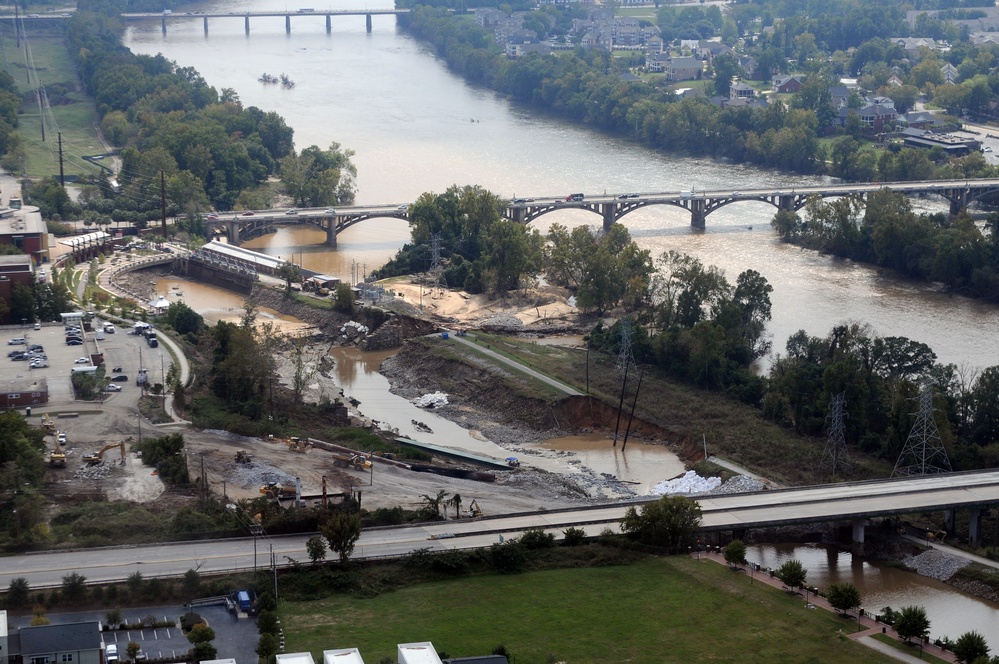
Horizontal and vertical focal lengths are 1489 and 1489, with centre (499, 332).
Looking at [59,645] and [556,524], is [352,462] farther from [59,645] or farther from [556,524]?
[59,645]

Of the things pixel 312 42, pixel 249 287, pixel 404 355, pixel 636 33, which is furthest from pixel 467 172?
pixel 312 42

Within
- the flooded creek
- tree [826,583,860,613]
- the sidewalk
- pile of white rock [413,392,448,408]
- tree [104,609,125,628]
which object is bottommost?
the flooded creek

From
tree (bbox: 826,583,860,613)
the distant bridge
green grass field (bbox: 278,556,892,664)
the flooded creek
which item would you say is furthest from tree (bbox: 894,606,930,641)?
the distant bridge

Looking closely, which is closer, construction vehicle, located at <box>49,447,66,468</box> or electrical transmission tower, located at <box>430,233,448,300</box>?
construction vehicle, located at <box>49,447,66,468</box>

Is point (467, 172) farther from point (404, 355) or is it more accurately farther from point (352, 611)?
point (352, 611)

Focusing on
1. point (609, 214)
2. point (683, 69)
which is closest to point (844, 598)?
point (609, 214)

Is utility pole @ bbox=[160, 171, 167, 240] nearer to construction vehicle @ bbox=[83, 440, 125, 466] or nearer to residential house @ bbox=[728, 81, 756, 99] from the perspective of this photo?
construction vehicle @ bbox=[83, 440, 125, 466]

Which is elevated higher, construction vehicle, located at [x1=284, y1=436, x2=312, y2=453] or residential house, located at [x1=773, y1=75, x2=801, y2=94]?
residential house, located at [x1=773, y1=75, x2=801, y2=94]
